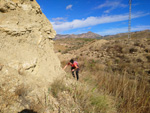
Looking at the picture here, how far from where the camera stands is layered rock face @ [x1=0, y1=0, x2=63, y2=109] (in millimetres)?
1873

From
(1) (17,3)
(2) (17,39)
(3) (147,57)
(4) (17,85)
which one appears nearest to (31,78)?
(4) (17,85)

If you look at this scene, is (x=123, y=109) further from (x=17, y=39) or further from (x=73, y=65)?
(x=17, y=39)

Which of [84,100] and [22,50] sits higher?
[22,50]

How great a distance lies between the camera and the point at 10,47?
83.2 inches

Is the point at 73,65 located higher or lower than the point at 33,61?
lower

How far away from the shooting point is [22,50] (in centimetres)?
229

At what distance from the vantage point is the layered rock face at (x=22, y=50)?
1.87m

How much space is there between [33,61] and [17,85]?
2.38 feet

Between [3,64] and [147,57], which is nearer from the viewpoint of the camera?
[3,64]

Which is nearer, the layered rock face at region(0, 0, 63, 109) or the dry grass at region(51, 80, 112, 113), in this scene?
the layered rock face at region(0, 0, 63, 109)

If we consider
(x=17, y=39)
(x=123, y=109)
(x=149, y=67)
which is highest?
(x=17, y=39)

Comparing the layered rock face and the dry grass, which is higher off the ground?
the layered rock face

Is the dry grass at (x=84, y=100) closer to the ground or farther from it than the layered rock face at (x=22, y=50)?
closer to the ground

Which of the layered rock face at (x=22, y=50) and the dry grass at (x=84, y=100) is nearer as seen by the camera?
the layered rock face at (x=22, y=50)
